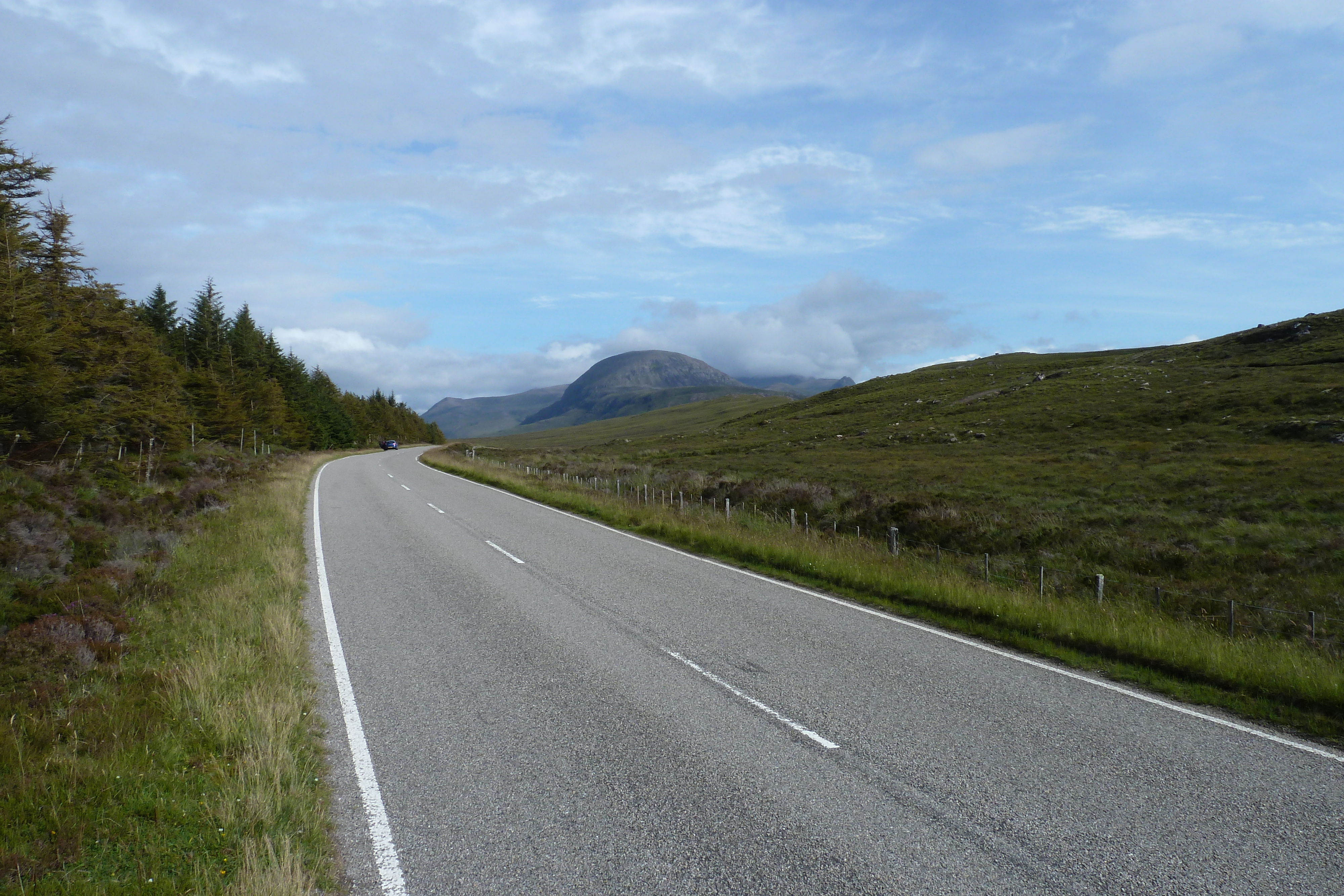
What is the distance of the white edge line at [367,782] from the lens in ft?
13.5

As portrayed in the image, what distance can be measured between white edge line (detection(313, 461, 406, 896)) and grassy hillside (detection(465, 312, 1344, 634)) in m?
12.4

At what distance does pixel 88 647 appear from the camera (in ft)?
25.6

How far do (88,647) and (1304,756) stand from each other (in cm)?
1151

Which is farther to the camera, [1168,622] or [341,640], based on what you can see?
[1168,622]

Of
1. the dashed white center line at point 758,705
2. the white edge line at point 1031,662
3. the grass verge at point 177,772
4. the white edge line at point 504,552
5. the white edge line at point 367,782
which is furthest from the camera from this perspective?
the white edge line at point 504,552

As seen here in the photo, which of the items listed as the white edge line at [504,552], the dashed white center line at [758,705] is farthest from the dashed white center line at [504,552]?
the dashed white center line at [758,705]

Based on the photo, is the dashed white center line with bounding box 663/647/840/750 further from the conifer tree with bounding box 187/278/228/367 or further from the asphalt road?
the conifer tree with bounding box 187/278/228/367

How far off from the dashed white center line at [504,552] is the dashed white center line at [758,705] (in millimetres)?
6557

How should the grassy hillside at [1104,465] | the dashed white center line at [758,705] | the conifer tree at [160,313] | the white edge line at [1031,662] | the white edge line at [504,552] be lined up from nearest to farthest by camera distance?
the dashed white center line at [758,705] < the white edge line at [1031,662] < the white edge line at [504,552] < the grassy hillside at [1104,465] < the conifer tree at [160,313]

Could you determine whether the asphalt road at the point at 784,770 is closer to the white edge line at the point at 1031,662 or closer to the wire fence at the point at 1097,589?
the white edge line at the point at 1031,662

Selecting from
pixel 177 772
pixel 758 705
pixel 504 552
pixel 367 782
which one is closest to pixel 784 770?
pixel 758 705

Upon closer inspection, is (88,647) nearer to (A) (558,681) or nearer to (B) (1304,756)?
(A) (558,681)

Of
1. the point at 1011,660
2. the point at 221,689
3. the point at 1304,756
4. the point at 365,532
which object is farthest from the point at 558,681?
the point at 365,532

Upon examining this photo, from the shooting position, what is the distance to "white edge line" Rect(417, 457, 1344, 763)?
5.96 m
